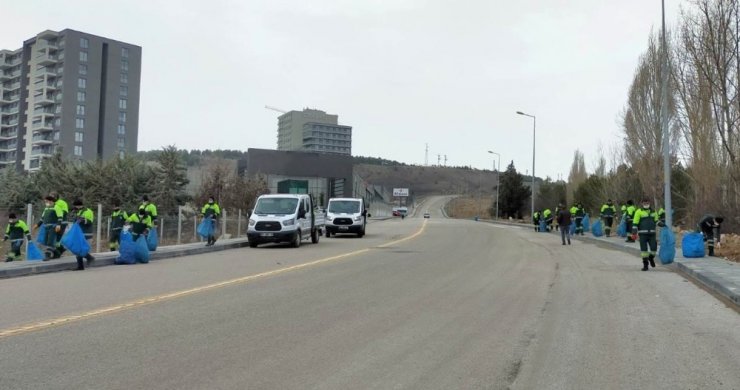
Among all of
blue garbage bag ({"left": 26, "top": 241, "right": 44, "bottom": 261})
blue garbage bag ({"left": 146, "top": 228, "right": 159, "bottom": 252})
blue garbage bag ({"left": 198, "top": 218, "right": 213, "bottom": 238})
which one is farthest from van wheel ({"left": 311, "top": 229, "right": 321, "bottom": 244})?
blue garbage bag ({"left": 26, "top": 241, "right": 44, "bottom": 261})

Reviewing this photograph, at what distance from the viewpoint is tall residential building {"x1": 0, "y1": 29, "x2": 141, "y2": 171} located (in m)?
96.4

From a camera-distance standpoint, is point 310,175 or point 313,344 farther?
point 310,175

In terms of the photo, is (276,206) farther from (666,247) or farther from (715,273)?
(715,273)

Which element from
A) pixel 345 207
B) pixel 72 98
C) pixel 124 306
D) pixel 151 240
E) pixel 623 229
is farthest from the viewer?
pixel 72 98

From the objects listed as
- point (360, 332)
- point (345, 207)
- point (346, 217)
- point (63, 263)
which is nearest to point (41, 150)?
point (345, 207)

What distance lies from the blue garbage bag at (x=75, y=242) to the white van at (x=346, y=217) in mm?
18198

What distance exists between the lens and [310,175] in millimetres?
80812

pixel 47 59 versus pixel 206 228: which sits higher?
pixel 47 59

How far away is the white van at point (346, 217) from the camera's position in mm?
32188

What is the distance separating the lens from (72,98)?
316 ft

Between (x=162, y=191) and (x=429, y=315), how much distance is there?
132 feet

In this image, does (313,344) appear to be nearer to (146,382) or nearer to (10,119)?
(146,382)

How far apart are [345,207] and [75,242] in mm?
19266

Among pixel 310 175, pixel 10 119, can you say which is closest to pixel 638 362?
pixel 310 175
